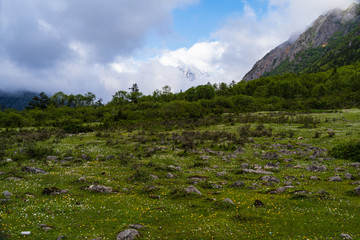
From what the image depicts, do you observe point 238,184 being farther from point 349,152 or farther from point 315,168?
point 349,152

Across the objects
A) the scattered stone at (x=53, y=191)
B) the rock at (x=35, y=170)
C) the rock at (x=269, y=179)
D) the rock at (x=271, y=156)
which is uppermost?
the rock at (x=35, y=170)

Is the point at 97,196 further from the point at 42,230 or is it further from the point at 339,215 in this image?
the point at 339,215

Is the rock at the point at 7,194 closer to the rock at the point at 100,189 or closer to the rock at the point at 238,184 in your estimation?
the rock at the point at 100,189

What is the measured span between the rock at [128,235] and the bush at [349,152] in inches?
887

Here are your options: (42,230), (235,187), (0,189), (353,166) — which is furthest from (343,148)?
(0,189)

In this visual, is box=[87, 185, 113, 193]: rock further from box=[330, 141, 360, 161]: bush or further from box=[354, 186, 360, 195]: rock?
box=[330, 141, 360, 161]: bush

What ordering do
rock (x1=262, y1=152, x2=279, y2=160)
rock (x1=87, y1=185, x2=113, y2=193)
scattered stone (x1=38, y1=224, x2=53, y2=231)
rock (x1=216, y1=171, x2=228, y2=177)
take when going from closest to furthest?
scattered stone (x1=38, y1=224, x2=53, y2=231) < rock (x1=87, y1=185, x2=113, y2=193) < rock (x1=216, y1=171, x2=228, y2=177) < rock (x1=262, y1=152, x2=279, y2=160)

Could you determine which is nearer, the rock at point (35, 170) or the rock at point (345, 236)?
the rock at point (345, 236)

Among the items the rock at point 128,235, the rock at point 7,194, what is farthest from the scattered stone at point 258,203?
the rock at point 7,194

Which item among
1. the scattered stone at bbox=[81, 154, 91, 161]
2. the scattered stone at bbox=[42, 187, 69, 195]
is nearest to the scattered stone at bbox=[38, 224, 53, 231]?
the scattered stone at bbox=[42, 187, 69, 195]

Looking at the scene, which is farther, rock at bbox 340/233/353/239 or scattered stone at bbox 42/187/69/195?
scattered stone at bbox 42/187/69/195

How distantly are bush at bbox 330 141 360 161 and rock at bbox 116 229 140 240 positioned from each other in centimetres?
2253

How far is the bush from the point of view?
21.1 metres

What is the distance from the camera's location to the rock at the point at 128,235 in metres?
8.35
